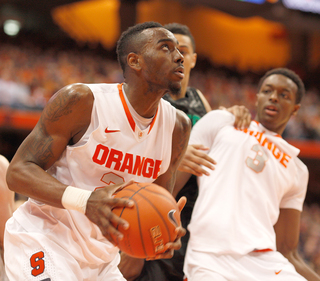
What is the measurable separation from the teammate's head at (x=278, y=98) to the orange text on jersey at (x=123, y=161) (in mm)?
1522

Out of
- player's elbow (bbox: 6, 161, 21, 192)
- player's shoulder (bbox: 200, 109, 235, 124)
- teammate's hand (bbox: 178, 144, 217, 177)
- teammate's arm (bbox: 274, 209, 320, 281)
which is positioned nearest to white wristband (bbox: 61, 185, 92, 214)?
player's elbow (bbox: 6, 161, 21, 192)

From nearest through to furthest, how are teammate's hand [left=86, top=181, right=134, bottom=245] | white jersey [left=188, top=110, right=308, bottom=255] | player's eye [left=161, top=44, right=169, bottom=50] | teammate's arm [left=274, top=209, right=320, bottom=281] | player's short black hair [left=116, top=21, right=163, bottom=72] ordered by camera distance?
teammate's hand [left=86, top=181, right=134, bottom=245]
player's eye [left=161, top=44, right=169, bottom=50]
player's short black hair [left=116, top=21, right=163, bottom=72]
white jersey [left=188, top=110, right=308, bottom=255]
teammate's arm [left=274, top=209, right=320, bottom=281]

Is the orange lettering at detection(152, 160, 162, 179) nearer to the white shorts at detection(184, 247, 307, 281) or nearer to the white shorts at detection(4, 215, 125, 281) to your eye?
the white shorts at detection(4, 215, 125, 281)

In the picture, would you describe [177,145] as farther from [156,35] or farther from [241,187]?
[241,187]

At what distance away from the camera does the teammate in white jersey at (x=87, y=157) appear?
6.44 ft

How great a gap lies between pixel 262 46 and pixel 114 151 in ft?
48.3

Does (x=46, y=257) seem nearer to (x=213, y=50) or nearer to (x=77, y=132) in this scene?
(x=77, y=132)

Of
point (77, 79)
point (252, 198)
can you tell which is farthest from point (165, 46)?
point (77, 79)

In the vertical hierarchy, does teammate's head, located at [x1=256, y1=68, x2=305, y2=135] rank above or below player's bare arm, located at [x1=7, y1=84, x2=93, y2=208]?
below

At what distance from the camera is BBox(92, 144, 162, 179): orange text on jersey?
2117mm

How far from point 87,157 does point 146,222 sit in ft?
1.77

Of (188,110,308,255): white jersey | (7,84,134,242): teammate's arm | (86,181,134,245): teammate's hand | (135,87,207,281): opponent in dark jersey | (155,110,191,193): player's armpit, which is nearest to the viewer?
(86,181,134,245): teammate's hand

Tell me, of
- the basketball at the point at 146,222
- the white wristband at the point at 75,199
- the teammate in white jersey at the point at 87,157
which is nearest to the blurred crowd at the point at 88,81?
the teammate in white jersey at the point at 87,157

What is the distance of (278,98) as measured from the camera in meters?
3.42
